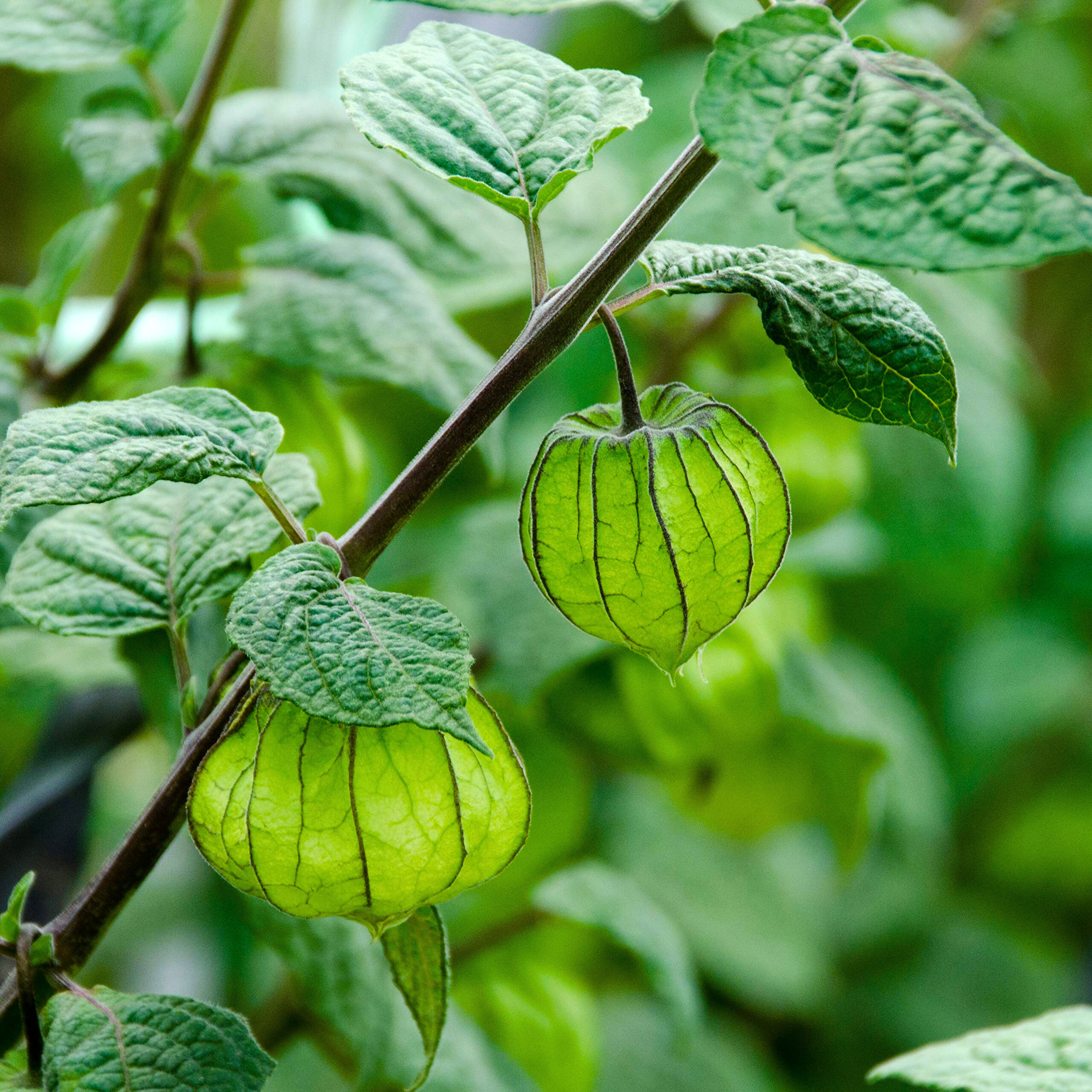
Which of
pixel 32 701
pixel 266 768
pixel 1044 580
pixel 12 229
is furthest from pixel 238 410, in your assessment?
pixel 1044 580

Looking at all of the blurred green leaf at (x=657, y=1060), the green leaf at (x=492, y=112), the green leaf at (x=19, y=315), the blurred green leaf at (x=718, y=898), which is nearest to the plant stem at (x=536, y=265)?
the green leaf at (x=492, y=112)

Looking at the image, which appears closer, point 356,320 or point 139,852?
point 139,852

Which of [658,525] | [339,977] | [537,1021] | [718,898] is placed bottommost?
[718,898]

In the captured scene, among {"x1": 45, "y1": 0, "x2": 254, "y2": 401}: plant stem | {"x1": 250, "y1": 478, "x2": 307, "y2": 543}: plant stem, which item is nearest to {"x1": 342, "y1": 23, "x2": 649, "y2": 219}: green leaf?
{"x1": 250, "y1": 478, "x2": 307, "y2": 543}: plant stem

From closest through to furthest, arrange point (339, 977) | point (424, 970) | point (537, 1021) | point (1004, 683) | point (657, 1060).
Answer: point (424, 970) < point (339, 977) < point (537, 1021) < point (657, 1060) < point (1004, 683)

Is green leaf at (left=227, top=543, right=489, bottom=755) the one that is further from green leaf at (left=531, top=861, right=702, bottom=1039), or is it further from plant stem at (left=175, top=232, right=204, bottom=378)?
green leaf at (left=531, top=861, right=702, bottom=1039)

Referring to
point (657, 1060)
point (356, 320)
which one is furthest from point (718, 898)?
point (356, 320)

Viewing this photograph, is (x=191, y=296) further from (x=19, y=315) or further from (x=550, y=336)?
(x=550, y=336)
